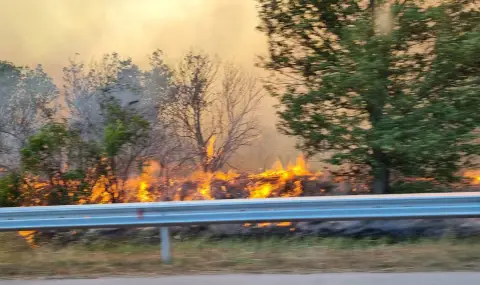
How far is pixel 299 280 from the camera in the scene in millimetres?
4824

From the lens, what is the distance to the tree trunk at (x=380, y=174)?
8758mm

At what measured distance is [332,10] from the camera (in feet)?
29.8

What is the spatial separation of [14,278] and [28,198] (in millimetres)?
4784

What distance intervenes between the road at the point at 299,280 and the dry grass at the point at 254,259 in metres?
0.20

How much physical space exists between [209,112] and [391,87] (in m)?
4.24

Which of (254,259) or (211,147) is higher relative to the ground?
Result: (211,147)

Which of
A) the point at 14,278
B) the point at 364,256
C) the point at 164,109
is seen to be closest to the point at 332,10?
the point at 164,109

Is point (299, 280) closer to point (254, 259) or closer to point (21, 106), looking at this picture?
point (254, 259)

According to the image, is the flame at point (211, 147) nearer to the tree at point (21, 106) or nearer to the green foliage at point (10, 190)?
the tree at point (21, 106)

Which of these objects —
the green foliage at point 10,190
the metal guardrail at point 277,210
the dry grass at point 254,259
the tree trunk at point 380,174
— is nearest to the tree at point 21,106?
the green foliage at point 10,190

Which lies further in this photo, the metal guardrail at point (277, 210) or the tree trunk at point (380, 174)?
the tree trunk at point (380, 174)

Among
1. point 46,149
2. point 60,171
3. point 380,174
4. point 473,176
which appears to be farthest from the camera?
point 60,171

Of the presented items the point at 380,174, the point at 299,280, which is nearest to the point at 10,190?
the point at 299,280

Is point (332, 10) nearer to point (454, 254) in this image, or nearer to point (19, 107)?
point (454, 254)
